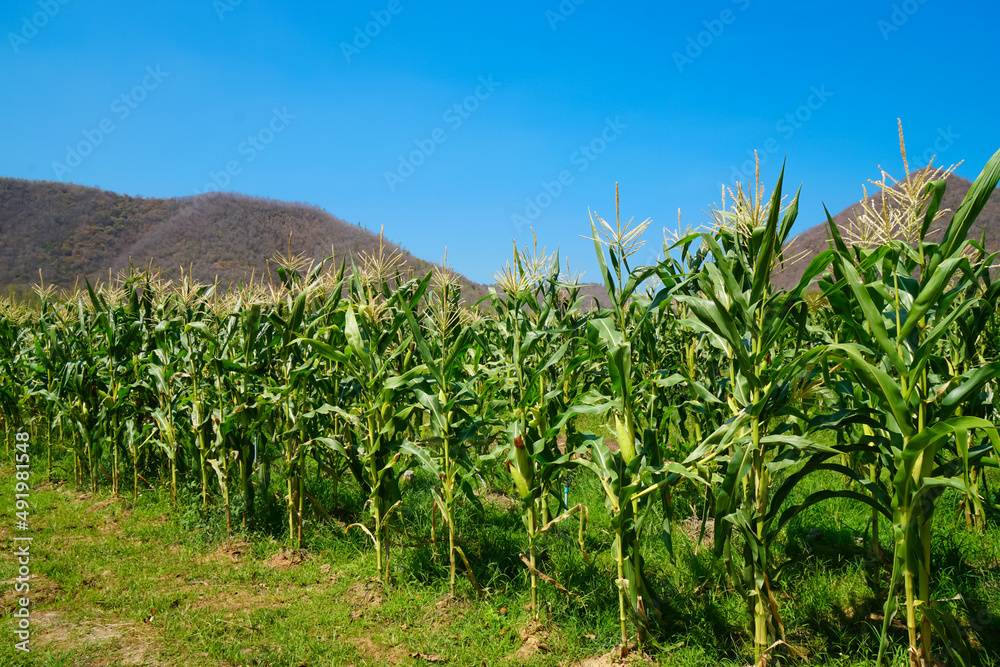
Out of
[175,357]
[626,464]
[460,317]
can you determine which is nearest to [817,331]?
[626,464]

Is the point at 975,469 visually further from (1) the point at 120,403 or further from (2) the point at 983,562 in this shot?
(1) the point at 120,403

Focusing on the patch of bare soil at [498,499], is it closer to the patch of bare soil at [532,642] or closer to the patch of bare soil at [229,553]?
the patch of bare soil at [532,642]

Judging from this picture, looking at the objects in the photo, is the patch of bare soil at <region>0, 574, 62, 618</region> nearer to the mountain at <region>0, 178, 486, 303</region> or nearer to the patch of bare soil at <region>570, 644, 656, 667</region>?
the patch of bare soil at <region>570, 644, 656, 667</region>

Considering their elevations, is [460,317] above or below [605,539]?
above

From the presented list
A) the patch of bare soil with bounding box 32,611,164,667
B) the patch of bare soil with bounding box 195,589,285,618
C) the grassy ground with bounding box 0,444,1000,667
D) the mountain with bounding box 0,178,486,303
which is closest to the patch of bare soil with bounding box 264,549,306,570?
the grassy ground with bounding box 0,444,1000,667

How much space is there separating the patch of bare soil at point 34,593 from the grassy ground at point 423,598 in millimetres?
14

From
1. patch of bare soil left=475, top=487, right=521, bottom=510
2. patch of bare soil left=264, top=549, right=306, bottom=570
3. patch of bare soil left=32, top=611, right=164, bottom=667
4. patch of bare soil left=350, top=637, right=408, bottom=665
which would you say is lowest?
patch of bare soil left=350, top=637, right=408, bottom=665

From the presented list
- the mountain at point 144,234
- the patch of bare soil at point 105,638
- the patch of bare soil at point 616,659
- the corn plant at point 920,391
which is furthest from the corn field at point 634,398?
the mountain at point 144,234

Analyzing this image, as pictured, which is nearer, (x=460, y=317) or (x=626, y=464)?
(x=626, y=464)

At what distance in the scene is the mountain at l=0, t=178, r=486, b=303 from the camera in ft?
121

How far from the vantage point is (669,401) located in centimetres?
476

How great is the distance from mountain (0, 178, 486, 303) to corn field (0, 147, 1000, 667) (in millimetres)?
28451

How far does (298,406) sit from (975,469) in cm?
534

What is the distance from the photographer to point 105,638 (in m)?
3.54
